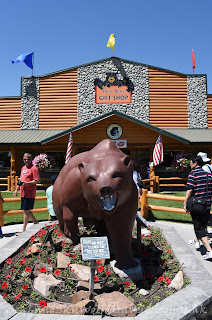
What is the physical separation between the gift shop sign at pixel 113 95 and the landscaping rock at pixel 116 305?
15.5 meters

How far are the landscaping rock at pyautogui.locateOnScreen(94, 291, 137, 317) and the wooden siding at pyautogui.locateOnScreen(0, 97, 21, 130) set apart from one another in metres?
16.2

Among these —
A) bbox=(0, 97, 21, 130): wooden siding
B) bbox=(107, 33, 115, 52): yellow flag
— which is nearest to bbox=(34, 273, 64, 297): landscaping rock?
bbox=(0, 97, 21, 130): wooden siding

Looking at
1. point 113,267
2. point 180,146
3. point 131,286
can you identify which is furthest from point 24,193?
point 180,146

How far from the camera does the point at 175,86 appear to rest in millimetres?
17516

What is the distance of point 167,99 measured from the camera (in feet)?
57.1

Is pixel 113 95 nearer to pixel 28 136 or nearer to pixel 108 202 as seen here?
pixel 28 136

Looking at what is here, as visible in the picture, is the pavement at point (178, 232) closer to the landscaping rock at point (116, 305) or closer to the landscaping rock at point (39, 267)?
the landscaping rock at point (39, 267)

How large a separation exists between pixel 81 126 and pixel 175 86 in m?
8.15

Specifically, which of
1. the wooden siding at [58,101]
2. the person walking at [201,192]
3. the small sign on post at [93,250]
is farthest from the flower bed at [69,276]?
the wooden siding at [58,101]

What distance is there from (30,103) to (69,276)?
15854mm

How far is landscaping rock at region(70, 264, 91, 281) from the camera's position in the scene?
11.0 ft

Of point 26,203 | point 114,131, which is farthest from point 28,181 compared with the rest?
point 114,131

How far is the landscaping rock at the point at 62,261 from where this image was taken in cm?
363

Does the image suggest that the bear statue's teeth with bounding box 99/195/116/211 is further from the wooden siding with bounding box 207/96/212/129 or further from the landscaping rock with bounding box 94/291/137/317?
the wooden siding with bounding box 207/96/212/129
